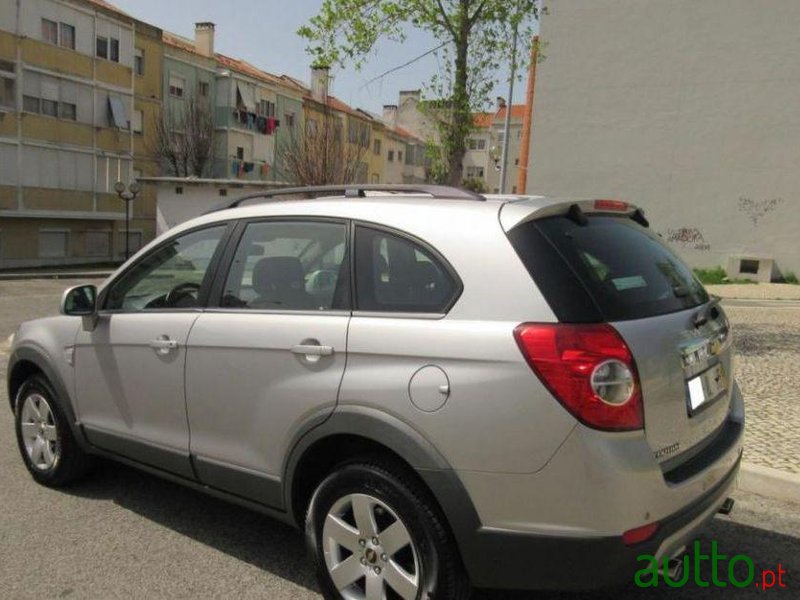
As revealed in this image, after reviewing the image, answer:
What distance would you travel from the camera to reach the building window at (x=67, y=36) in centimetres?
3231

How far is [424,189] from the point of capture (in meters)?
3.08

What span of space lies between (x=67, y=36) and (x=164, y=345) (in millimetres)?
35220

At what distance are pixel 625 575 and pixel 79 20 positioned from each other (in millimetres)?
37523

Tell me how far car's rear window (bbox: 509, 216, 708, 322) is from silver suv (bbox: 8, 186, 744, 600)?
10 millimetres

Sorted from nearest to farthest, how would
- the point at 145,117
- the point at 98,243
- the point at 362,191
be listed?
the point at 362,191, the point at 98,243, the point at 145,117

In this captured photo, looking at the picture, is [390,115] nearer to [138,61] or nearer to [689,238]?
[138,61]

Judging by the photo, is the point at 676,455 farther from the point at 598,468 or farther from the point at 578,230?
the point at 578,230

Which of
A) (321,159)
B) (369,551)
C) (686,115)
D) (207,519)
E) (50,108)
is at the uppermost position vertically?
(50,108)

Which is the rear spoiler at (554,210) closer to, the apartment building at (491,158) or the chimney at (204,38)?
the chimney at (204,38)

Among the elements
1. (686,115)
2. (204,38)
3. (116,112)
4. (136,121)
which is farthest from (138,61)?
(686,115)

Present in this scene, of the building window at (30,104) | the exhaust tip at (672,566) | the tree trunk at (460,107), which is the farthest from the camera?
the building window at (30,104)

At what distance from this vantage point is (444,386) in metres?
2.42

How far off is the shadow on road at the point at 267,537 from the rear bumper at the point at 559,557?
66cm

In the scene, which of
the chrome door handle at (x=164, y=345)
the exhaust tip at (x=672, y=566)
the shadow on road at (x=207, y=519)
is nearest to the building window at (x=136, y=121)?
the shadow on road at (x=207, y=519)
